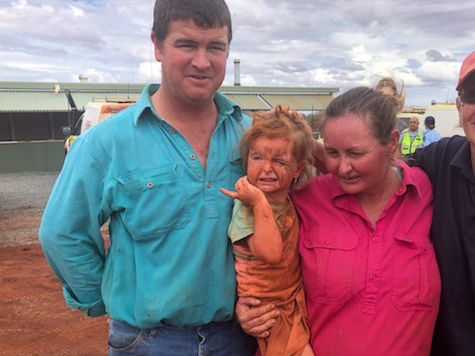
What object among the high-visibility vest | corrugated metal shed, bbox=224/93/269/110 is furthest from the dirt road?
corrugated metal shed, bbox=224/93/269/110

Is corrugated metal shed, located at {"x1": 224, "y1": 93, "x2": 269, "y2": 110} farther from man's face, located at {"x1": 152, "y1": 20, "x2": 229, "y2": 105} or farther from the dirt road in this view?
man's face, located at {"x1": 152, "y1": 20, "x2": 229, "y2": 105}

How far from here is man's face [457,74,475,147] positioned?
187 cm

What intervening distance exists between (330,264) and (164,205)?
0.79 m

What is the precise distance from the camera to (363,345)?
2.06 metres

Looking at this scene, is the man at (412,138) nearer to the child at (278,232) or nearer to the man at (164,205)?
the child at (278,232)

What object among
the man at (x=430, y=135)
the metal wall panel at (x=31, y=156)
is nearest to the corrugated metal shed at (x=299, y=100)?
the man at (x=430, y=135)

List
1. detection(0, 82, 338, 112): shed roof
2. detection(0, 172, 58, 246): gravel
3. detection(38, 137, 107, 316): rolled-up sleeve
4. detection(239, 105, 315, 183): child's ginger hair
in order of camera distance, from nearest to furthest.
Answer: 1. detection(38, 137, 107, 316): rolled-up sleeve
2. detection(239, 105, 315, 183): child's ginger hair
3. detection(0, 172, 58, 246): gravel
4. detection(0, 82, 338, 112): shed roof

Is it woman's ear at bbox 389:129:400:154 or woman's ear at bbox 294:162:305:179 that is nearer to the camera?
woman's ear at bbox 389:129:400:154

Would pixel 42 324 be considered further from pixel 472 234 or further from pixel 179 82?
pixel 472 234

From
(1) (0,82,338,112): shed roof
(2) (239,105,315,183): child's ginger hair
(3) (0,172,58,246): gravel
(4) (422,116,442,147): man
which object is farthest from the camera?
(1) (0,82,338,112): shed roof

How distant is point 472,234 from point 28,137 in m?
21.9

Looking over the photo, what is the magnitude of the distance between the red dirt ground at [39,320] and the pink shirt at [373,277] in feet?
11.7

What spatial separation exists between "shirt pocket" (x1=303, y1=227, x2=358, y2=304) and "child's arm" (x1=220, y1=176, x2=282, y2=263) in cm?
19

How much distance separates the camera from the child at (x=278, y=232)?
2.19 metres
